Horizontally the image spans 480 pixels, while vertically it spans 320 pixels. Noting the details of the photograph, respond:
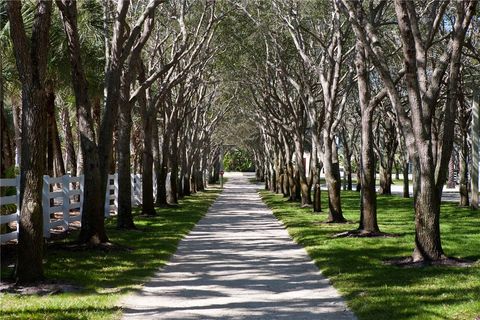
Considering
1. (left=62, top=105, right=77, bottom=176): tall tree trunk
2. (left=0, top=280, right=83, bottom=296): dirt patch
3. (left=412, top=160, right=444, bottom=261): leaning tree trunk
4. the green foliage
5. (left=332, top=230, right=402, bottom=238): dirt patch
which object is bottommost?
(left=332, top=230, right=402, bottom=238): dirt patch

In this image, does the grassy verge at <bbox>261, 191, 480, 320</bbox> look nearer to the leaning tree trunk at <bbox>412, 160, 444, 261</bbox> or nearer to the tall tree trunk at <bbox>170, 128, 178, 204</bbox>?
the leaning tree trunk at <bbox>412, 160, 444, 261</bbox>

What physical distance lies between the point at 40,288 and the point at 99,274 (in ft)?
5.18

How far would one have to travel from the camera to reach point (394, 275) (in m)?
10.0

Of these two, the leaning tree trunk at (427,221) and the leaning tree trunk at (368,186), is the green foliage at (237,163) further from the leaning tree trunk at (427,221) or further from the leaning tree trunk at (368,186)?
the leaning tree trunk at (427,221)

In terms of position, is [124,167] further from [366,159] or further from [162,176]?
[162,176]

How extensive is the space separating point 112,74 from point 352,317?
27.7 ft

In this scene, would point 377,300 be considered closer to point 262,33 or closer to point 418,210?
point 418,210

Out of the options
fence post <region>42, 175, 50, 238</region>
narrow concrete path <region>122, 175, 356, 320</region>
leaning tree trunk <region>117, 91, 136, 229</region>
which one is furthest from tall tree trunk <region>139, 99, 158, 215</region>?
fence post <region>42, 175, 50, 238</region>

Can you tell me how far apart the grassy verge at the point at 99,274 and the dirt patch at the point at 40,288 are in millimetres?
165

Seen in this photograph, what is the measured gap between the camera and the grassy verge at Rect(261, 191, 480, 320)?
24.7 feet

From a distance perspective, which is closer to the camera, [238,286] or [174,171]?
[238,286]

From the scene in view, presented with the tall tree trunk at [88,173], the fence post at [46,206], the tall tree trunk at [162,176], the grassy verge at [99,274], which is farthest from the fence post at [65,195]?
the tall tree trunk at [162,176]

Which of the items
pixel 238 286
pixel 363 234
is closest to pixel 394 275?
pixel 238 286

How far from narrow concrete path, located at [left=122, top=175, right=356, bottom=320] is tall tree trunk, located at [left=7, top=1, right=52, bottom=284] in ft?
4.98
